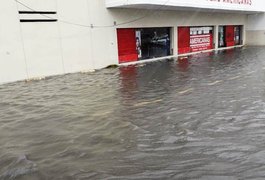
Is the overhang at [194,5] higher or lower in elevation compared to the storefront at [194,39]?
higher

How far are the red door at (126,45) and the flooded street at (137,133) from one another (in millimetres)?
9893

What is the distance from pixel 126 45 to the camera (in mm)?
21391

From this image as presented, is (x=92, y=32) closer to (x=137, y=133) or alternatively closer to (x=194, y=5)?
(x=194, y=5)

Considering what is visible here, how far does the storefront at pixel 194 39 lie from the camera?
2640cm

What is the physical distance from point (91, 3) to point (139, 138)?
14.0 metres

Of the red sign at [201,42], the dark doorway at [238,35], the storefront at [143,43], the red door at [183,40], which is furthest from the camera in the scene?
the dark doorway at [238,35]

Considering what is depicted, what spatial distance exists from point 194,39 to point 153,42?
5842 millimetres

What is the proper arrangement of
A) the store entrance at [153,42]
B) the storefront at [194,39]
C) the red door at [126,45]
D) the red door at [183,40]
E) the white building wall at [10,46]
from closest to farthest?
the white building wall at [10,46], the red door at [126,45], the store entrance at [153,42], the red door at [183,40], the storefront at [194,39]

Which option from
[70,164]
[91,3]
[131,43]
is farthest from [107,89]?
[131,43]

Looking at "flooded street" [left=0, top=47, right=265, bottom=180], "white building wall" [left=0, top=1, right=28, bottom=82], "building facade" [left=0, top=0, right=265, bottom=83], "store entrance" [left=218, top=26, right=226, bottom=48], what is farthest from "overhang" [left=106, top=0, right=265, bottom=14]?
"flooded street" [left=0, top=47, right=265, bottom=180]

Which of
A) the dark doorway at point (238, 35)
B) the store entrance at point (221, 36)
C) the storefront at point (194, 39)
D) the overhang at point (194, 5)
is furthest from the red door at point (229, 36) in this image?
the storefront at point (194, 39)

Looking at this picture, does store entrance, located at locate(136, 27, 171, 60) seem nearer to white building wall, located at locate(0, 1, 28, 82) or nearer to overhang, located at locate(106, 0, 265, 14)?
overhang, located at locate(106, 0, 265, 14)

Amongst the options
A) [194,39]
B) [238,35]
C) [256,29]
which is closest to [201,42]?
[194,39]

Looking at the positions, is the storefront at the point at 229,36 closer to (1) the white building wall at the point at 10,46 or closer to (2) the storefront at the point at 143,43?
(2) the storefront at the point at 143,43
